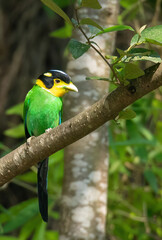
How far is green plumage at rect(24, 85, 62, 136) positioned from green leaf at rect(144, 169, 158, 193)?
3.17ft

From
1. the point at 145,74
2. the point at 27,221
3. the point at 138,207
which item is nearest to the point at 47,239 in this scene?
the point at 27,221

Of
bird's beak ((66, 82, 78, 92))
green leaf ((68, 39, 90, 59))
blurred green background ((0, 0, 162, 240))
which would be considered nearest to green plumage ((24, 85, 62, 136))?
bird's beak ((66, 82, 78, 92))

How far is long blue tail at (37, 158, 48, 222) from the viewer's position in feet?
8.20

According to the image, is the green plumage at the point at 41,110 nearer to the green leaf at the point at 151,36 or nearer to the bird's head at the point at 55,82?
the bird's head at the point at 55,82

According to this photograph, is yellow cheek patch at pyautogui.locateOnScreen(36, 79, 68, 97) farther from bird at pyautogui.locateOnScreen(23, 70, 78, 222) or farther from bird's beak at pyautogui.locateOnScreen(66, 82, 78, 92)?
bird's beak at pyautogui.locateOnScreen(66, 82, 78, 92)

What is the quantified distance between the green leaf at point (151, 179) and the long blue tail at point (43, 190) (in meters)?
1.06

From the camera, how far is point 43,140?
179 centimetres

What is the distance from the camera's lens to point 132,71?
1.40 m

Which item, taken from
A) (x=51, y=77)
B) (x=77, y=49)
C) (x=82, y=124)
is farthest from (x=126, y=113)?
(x=51, y=77)

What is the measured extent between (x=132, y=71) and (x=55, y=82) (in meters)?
1.68

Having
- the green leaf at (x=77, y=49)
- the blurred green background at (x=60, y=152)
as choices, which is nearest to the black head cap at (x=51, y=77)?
the blurred green background at (x=60, y=152)

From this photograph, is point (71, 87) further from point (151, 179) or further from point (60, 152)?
point (151, 179)

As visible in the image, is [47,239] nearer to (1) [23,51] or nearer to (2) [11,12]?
(1) [23,51]

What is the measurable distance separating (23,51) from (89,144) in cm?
310
